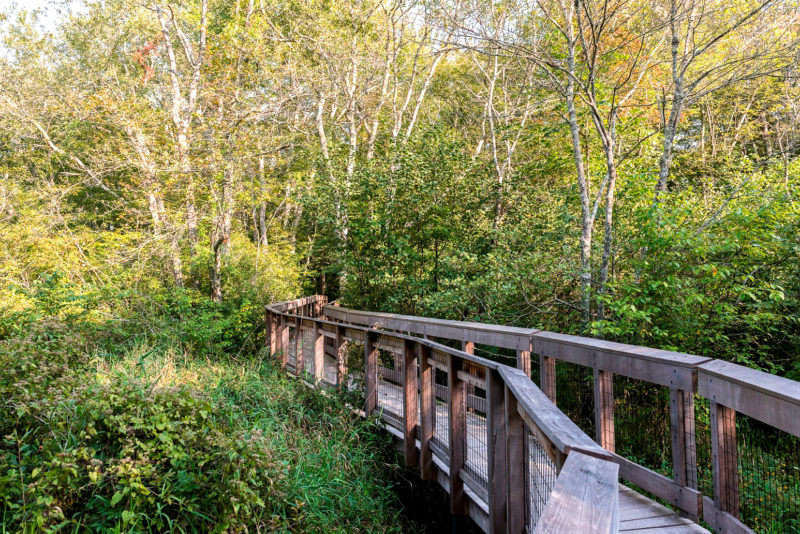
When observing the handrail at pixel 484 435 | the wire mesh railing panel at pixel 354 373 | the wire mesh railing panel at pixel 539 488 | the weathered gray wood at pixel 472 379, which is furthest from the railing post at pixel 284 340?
the wire mesh railing panel at pixel 539 488

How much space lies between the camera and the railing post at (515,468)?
100 inches

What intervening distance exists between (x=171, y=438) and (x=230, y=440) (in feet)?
1.31

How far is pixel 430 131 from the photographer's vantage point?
34.8 feet

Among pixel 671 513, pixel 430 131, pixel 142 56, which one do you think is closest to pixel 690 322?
pixel 671 513

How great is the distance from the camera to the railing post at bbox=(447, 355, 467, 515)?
152 inches

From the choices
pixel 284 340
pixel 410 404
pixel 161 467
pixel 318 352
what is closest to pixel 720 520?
pixel 410 404

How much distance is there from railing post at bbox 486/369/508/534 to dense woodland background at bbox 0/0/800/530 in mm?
1633

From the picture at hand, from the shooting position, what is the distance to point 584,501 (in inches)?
49.4

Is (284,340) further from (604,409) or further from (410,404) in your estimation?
(604,409)

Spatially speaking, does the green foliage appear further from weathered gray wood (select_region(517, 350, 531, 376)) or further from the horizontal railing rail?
A: the horizontal railing rail

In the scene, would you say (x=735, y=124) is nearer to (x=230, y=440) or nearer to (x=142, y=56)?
(x=230, y=440)

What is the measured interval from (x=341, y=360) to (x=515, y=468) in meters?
4.32

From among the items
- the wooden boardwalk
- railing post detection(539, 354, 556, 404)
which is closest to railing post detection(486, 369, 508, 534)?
the wooden boardwalk

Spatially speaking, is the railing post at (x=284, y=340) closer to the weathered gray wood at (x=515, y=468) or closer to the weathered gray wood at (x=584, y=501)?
the weathered gray wood at (x=515, y=468)
